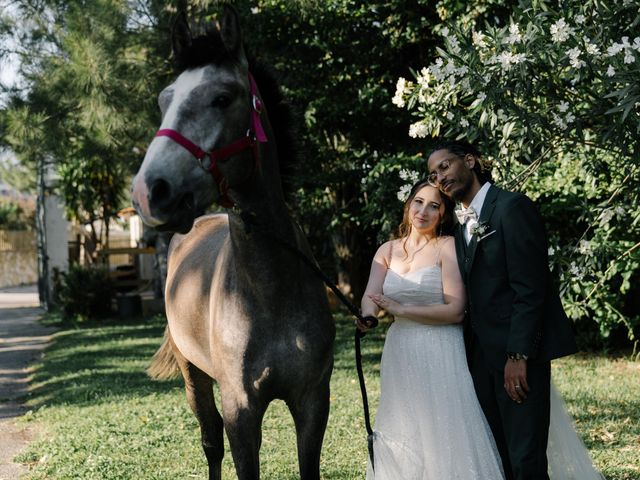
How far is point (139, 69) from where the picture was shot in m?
12.3

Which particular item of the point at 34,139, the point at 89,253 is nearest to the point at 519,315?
the point at 34,139

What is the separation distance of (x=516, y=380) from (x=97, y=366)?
8.20 meters

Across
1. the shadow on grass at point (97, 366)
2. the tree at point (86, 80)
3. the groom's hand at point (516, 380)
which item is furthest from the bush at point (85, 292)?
the groom's hand at point (516, 380)

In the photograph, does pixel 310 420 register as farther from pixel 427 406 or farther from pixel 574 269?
pixel 574 269

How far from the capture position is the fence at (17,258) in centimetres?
3058

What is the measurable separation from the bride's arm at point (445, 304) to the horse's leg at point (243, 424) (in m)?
0.78

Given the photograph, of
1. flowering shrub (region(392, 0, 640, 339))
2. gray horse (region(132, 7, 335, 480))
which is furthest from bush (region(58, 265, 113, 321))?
gray horse (region(132, 7, 335, 480))

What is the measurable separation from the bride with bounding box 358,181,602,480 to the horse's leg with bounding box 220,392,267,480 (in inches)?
25.5

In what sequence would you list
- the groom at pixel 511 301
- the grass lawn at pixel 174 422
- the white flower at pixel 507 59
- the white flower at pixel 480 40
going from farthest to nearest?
the grass lawn at pixel 174 422
the white flower at pixel 480 40
the white flower at pixel 507 59
the groom at pixel 511 301

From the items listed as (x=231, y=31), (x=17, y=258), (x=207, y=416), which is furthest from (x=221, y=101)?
(x=17, y=258)

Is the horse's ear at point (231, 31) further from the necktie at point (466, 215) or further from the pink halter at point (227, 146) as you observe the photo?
the necktie at point (466, 215)

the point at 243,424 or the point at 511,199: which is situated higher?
the point at 511,199

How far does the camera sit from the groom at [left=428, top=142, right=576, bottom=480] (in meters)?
3.16

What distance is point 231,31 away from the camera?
9.94 feet
